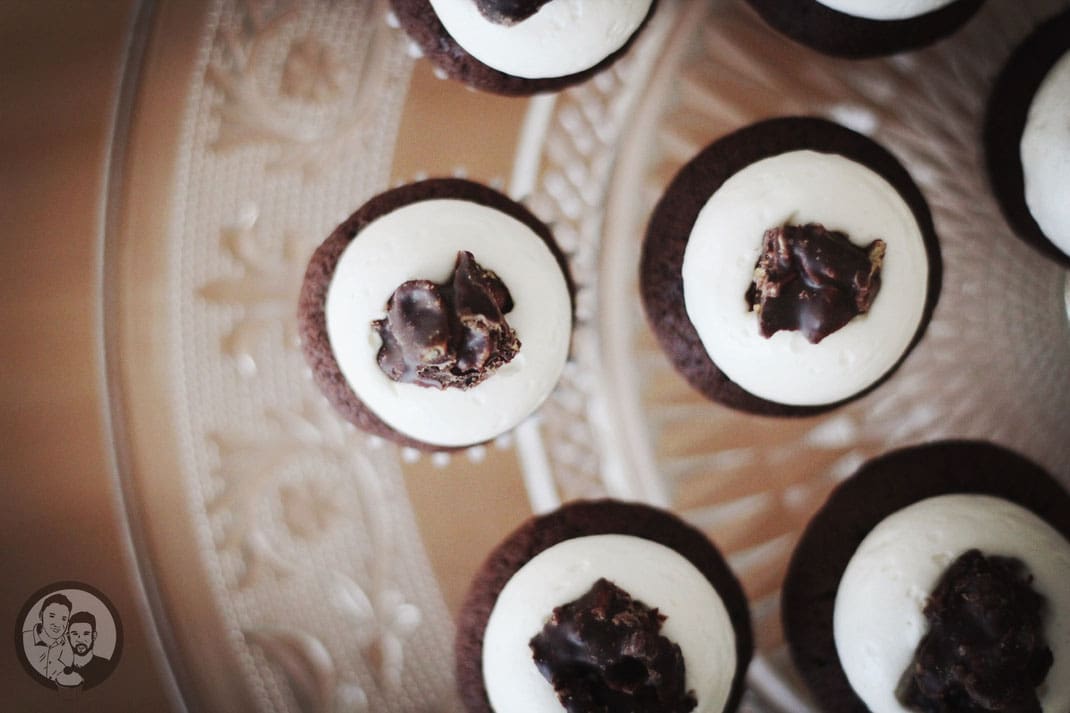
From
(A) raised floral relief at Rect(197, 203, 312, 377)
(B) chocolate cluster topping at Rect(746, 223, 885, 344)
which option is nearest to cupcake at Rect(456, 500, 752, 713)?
(B) chocolate cluster topping at Rect(746, 223, 885, 344)

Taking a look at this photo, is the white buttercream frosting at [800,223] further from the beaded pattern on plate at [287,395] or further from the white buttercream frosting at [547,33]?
the beaded pattern on plate at [287,395]

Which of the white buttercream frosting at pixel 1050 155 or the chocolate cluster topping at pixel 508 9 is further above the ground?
the chocolate cluster topping at pixel 508 9

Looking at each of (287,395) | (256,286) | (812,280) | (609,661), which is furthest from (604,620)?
(256,286)

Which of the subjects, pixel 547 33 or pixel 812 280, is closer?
pixel 812 280

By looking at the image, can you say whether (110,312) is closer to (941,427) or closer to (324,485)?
(324,485)

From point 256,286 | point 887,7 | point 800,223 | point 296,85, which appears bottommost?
point 800,223

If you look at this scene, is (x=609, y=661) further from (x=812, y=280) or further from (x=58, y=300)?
(x=58, y=300)

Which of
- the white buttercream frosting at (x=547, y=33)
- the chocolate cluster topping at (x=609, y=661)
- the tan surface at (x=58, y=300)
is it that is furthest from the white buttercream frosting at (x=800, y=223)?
the tan surface at (x=58, y=300)
